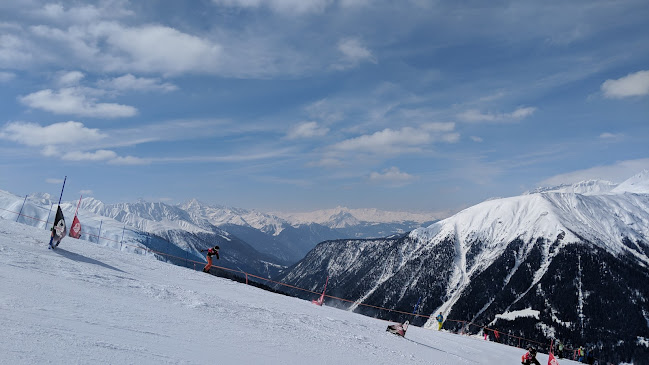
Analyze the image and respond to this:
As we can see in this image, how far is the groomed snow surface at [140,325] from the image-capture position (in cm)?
770

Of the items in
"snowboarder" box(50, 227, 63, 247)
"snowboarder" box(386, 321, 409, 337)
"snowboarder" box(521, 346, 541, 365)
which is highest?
"snowboarder" box(50, 227, 63, 247)

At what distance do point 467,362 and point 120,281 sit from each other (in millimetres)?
16167

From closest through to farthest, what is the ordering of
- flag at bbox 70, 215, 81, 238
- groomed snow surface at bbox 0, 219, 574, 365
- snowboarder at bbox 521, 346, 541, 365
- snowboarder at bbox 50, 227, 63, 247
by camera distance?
groomed snow surface at bbox 0, 219, 574, 365 < snowboarder at bbox 521, 346, 541, 365 < snowboarder at bbox 50, 227, 63, 247 < flag at bbox 70, 215, 81, 238

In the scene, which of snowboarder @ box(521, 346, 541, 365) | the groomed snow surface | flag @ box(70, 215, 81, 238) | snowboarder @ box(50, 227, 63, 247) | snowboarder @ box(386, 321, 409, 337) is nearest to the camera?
the groomed snow surface

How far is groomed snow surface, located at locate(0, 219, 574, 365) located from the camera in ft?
25.2

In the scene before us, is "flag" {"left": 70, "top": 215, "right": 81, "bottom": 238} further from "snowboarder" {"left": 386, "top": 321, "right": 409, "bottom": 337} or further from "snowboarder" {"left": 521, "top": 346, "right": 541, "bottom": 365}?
"snowboarder" {"left": 521, "top": 346, "right": 541, "bottom": 365}

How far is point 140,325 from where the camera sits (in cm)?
1024

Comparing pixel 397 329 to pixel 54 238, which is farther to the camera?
pixel 397 329

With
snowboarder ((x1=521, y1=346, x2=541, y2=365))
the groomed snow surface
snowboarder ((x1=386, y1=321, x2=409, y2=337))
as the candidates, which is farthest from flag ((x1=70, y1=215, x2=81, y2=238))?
snowboarder ((x1=521, y1=346, x2=541, y2=365))

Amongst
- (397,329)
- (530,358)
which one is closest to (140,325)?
(397,329)

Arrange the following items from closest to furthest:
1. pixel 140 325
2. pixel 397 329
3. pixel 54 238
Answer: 1. pixel 140 325
2. pixel 54 238
3. pixel 397 329

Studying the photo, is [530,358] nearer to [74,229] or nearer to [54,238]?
[54,238]

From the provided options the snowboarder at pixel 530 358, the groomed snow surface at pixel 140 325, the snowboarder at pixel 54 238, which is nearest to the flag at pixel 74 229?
the groomed snow surface at pixel 140 325

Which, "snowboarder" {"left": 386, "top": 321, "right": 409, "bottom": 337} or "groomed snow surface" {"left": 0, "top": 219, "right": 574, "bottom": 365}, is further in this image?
"snowboarder" {"left": 386, "top": 321, "right": 409, "bottom": 337}
